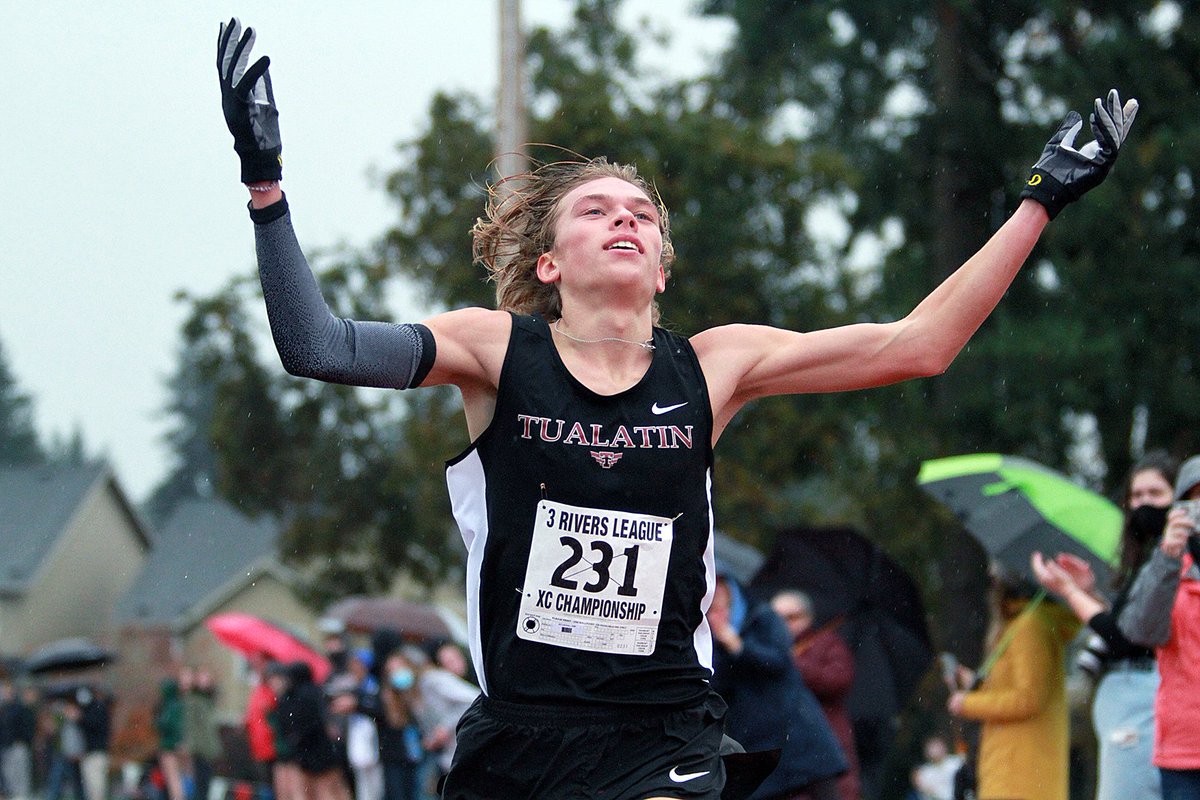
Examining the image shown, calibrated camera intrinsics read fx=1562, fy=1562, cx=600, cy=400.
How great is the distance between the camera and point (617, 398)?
3.26m

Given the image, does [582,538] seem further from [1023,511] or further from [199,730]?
[199,730]

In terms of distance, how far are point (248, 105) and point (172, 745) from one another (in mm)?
15119

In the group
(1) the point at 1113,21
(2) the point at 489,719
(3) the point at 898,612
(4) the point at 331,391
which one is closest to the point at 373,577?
(4) the point at 331,391

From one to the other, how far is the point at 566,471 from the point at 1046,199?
1232 millimetres

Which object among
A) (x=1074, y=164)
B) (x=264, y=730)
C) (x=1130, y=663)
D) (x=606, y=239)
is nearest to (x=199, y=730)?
(x=264, y=730)

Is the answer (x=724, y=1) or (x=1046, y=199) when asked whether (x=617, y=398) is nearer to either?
(x=1046, y=199)

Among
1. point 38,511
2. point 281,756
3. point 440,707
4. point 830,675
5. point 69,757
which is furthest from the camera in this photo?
point 38,511

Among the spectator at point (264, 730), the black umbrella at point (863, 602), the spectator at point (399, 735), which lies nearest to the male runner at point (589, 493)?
the black umbrella at point (863, 602)

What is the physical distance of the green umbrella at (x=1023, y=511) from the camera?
23.2 ft

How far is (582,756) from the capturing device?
3150 mm

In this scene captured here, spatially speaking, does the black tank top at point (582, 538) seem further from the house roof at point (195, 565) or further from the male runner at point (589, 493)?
the house roof at point (195, 565)

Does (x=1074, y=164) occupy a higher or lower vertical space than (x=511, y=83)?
lower

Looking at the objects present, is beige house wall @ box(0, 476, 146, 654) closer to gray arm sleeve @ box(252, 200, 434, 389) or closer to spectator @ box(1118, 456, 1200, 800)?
spectator @ box(1118, 456, 1200, 800)

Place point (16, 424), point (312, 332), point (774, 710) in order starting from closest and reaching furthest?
1. point (312, 332)
2. point (774, 710)
3. point (16, 424)
